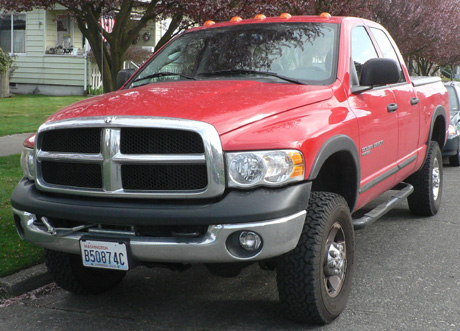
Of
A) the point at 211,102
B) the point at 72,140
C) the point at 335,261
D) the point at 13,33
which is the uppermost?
the point at 13,33

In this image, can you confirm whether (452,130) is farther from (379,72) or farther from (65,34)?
(65,34)

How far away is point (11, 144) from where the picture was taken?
11039 mm

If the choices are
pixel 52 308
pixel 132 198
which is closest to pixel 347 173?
pixel 132 198

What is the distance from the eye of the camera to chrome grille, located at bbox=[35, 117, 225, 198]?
11.5 feet

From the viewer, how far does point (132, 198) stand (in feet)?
12.0

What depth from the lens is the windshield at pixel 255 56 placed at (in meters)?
4.75

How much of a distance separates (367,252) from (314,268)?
2.13 m

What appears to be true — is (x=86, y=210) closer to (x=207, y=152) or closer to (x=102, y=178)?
(x=102, y=178)

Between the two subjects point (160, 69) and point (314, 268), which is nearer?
point (314, 268)

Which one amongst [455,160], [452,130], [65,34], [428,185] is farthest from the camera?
[65,34]

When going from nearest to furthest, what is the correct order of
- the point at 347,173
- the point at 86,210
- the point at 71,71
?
1. the point at 86,210
2. the point at 347,173
3. the point at 71,71

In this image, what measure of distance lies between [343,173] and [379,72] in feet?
2.76

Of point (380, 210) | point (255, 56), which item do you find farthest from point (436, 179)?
point (255, 56)

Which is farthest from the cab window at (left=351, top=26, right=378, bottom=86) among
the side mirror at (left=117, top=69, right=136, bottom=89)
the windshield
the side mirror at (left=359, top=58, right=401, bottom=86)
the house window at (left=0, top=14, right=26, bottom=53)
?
the house window at (left=0, top=14, right=26, bottom=53)
